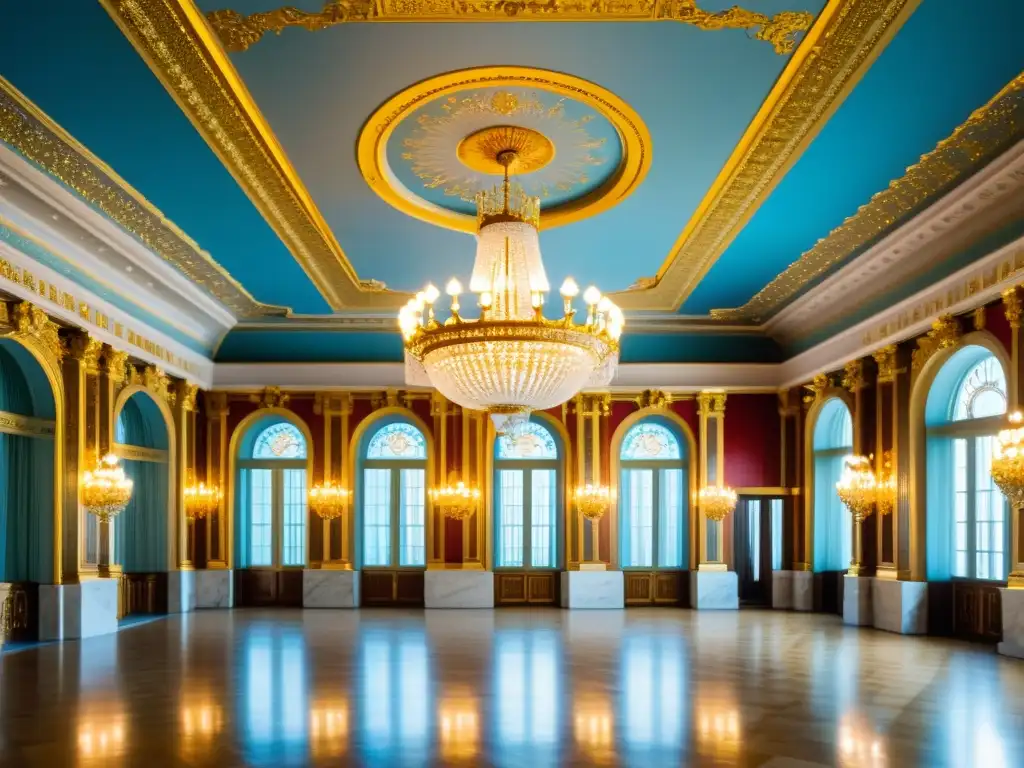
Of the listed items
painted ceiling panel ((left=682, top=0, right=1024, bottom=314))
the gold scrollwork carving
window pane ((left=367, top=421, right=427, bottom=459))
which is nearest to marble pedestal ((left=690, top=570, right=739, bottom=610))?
window pane ((left=367, top=421, right=427, bottom=459))

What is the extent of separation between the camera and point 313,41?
20.9 ft

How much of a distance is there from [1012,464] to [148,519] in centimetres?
1125

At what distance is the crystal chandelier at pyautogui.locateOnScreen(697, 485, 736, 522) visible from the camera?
15305mm

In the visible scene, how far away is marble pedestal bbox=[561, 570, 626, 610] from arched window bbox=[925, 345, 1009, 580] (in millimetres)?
5429

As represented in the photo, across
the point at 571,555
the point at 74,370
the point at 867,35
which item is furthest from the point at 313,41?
the point at 571,555

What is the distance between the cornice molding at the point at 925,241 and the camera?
825 centimetres

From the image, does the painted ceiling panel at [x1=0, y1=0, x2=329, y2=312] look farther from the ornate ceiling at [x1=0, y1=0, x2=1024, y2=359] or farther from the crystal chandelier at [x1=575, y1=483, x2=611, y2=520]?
the crystal chandelier at [x1=575, y1=483, x2=611, y2=520]

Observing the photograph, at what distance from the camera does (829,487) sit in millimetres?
14578

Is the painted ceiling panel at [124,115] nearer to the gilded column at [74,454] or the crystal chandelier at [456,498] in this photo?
the gilded column at [74,454]

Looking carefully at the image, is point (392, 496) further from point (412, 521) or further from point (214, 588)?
point (214, 588)

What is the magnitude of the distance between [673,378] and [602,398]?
3.94 ft

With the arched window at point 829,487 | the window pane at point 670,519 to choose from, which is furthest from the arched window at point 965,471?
the window pane at point 670,519

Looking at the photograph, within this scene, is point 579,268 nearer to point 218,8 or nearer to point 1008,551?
point 1008,551

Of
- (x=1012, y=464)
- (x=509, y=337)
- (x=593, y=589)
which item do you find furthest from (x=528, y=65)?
(x=593, y=589)
